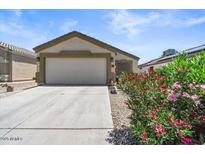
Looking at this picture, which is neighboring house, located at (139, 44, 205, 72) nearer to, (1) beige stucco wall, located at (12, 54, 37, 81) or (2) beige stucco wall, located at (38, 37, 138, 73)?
(2) beige stucco wall, located at (38, 37, 138, 73)

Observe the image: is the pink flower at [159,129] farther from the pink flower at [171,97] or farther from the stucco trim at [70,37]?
the stucco trim at [70,37]

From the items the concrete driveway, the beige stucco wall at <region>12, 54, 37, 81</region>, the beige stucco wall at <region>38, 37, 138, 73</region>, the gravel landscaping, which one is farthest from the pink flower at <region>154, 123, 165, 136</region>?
the beige stucco wall at <region>12, 54, 37, 81</region>

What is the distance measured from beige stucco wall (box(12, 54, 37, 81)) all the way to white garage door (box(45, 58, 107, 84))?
4.30 metres

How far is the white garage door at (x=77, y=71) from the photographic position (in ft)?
59.8

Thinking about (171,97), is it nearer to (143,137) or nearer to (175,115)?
(175,115)

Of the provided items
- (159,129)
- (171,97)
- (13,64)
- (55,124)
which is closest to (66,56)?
(13,64)

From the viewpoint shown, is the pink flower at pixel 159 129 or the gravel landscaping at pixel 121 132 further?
the gravel landscaping at pixel 121 132

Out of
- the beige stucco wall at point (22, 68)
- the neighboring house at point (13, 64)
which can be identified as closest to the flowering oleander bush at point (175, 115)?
the neighboring house at point (13, 64)

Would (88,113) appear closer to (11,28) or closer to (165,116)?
(165,116)

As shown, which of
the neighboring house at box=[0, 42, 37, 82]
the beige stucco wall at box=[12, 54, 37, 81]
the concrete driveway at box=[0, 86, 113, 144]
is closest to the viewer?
the concrete driveway at box=[0, 86, 113, 144]

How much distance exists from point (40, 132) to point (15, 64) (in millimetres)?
17295

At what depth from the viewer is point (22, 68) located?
75.0 feet

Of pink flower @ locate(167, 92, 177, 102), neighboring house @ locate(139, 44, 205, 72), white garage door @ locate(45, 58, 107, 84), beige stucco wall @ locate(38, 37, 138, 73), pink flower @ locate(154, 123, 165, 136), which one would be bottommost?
pink flower @ locate(154, 123, 165, 136)

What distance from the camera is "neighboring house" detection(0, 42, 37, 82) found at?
63.2 ft
